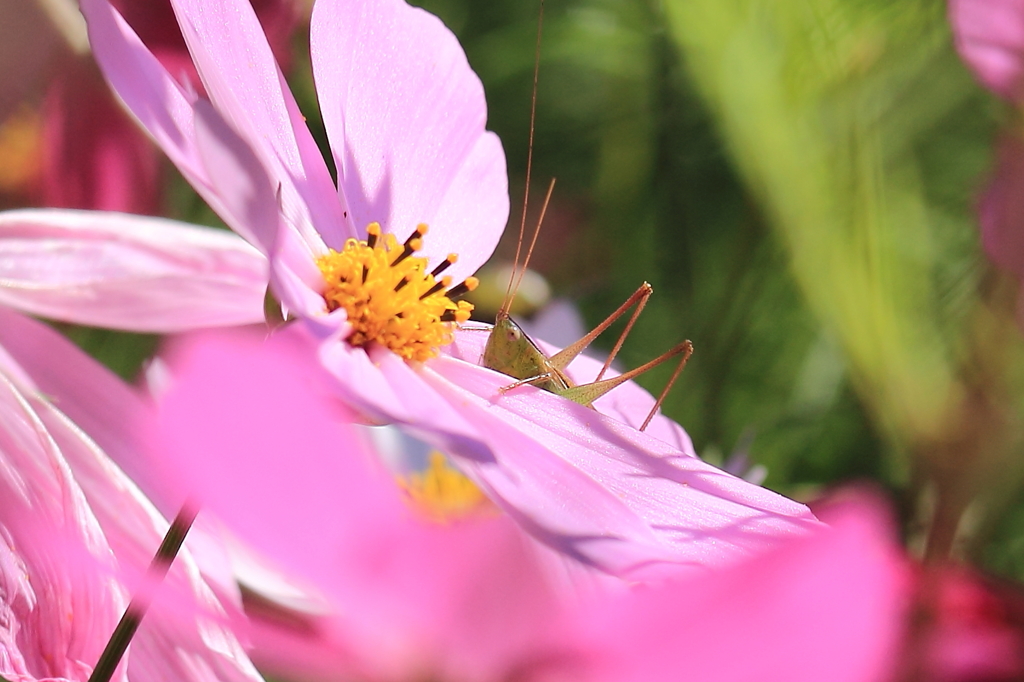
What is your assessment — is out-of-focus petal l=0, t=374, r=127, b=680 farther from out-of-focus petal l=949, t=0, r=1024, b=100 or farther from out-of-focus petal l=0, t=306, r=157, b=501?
out-of-focus petal l=949, t=0, r=1024, b=100

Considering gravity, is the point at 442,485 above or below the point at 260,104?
below

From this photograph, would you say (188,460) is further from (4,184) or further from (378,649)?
(4,184)

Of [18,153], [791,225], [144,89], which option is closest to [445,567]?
[144,89]

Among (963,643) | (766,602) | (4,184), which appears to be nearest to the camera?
(766,602)

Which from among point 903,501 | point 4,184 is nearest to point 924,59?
point 903,501

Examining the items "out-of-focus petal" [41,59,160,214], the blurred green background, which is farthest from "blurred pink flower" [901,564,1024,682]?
"out-of-focus petal" [41,59,160,214]

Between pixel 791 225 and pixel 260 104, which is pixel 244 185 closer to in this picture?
pixel 260 104
